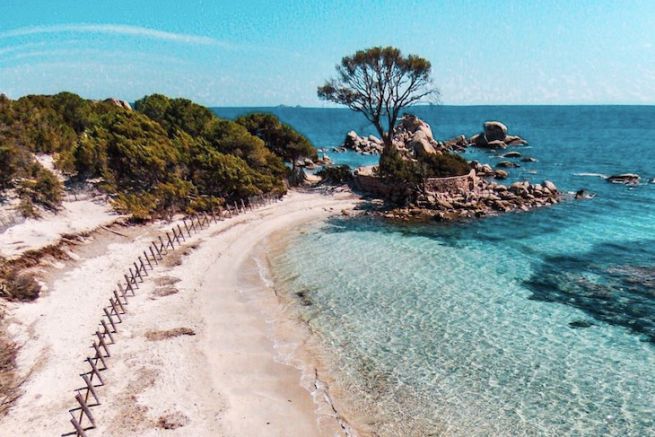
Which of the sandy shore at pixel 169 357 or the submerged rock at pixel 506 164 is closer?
the sandy shore at pixel 169 357

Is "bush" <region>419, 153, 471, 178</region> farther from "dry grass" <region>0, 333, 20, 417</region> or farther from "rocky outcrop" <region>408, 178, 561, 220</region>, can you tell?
"dry grass" <region>0, 333, 20, 417</region>

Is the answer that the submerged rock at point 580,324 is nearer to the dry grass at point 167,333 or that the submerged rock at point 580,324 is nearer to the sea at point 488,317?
the sea at point 488,317

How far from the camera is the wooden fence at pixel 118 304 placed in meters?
A: 14.1

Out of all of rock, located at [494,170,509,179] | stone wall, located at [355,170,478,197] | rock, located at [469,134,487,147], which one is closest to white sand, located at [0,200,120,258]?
stone wall, located at [355,170,478,197]

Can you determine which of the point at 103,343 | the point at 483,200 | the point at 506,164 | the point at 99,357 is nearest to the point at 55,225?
the point at 103,343

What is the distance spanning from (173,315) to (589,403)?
18.6 metres

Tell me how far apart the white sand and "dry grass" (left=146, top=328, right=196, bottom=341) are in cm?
1159

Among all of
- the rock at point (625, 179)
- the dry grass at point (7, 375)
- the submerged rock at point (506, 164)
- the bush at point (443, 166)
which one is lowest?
the dry grass at point (7, 375)

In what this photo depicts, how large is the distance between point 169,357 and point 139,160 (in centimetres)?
2662

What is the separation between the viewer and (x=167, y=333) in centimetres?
1952

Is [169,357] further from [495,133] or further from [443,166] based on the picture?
[495,133]

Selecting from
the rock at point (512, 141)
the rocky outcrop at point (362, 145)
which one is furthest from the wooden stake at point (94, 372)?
the rock at point (512, 141)

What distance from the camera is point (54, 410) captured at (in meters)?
14.5

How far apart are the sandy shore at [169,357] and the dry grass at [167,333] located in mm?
46
